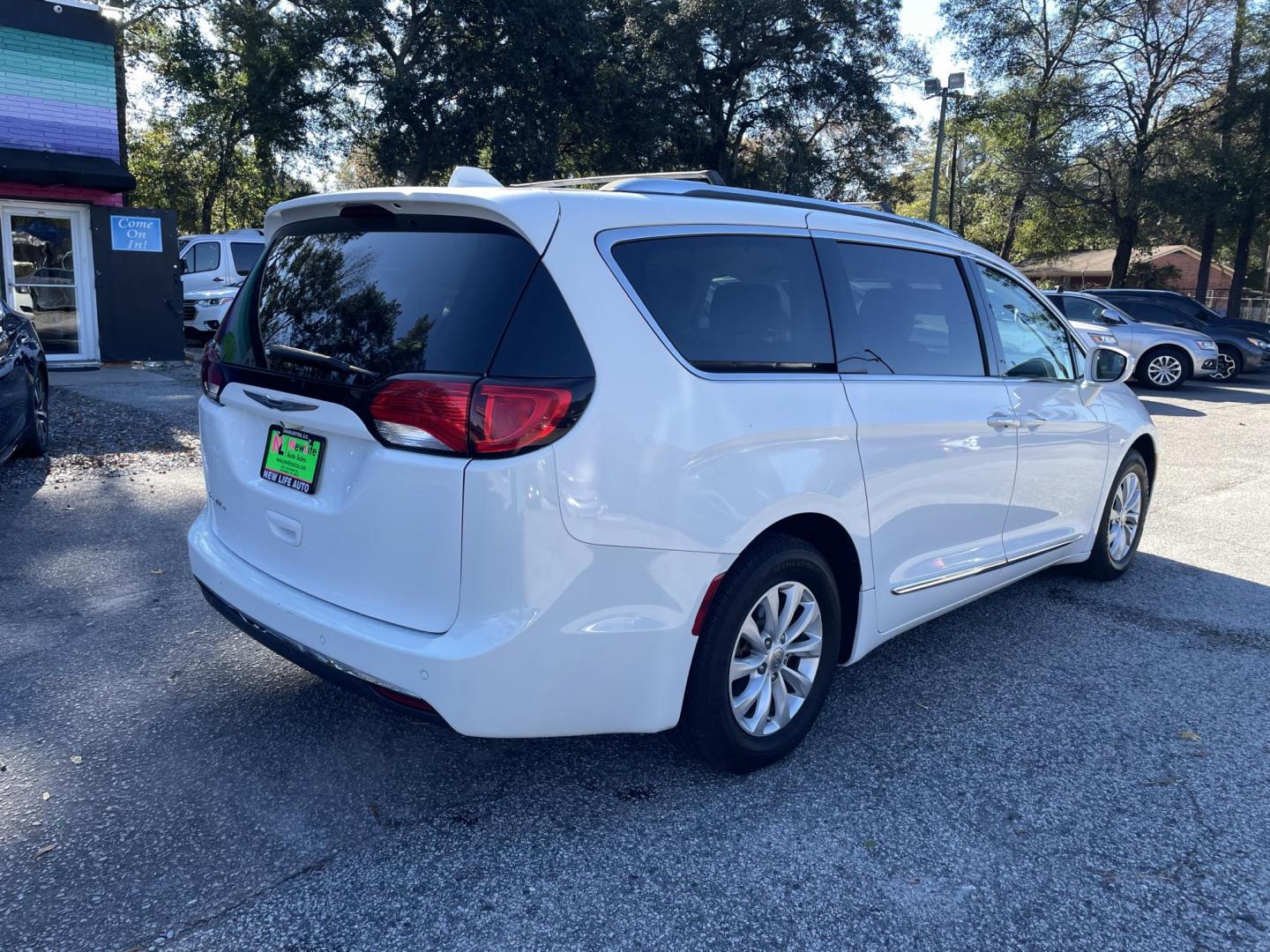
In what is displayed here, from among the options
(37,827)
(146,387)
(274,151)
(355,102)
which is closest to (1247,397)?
(146,387)

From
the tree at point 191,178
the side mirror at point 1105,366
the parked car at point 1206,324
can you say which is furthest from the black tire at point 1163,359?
the tree at point 191,178

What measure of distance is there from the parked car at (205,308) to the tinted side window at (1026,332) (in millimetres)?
15199

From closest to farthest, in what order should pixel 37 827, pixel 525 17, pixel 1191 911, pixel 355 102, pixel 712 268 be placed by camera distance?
1. pixel 1191 911
2. pixel 37 827
3. pixel 712 268
4. pixel 525 17
5. pixel 355 102

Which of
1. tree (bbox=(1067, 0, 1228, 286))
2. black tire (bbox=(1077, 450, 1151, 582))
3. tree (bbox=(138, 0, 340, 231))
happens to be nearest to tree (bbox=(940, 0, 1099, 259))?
tree (bbox=(1067, 0, 1228, 286))

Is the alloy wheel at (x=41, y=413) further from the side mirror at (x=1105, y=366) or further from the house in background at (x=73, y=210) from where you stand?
Result: the side mirror at (x=1105, y=366)

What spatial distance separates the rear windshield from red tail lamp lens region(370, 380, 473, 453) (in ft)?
0.20

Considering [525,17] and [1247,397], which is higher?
[525,17]

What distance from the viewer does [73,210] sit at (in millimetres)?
14008

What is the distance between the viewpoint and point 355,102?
80.9ft

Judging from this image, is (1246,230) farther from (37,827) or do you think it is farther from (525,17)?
(37,827)

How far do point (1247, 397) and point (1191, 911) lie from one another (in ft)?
52.5

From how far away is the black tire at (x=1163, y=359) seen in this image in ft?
55.8

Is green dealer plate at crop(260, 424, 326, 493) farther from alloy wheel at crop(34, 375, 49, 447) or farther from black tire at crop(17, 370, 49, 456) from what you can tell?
alloy wheel at crop(34, 375, 49, 447)

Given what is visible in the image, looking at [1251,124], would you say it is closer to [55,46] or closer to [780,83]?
[780,83]
